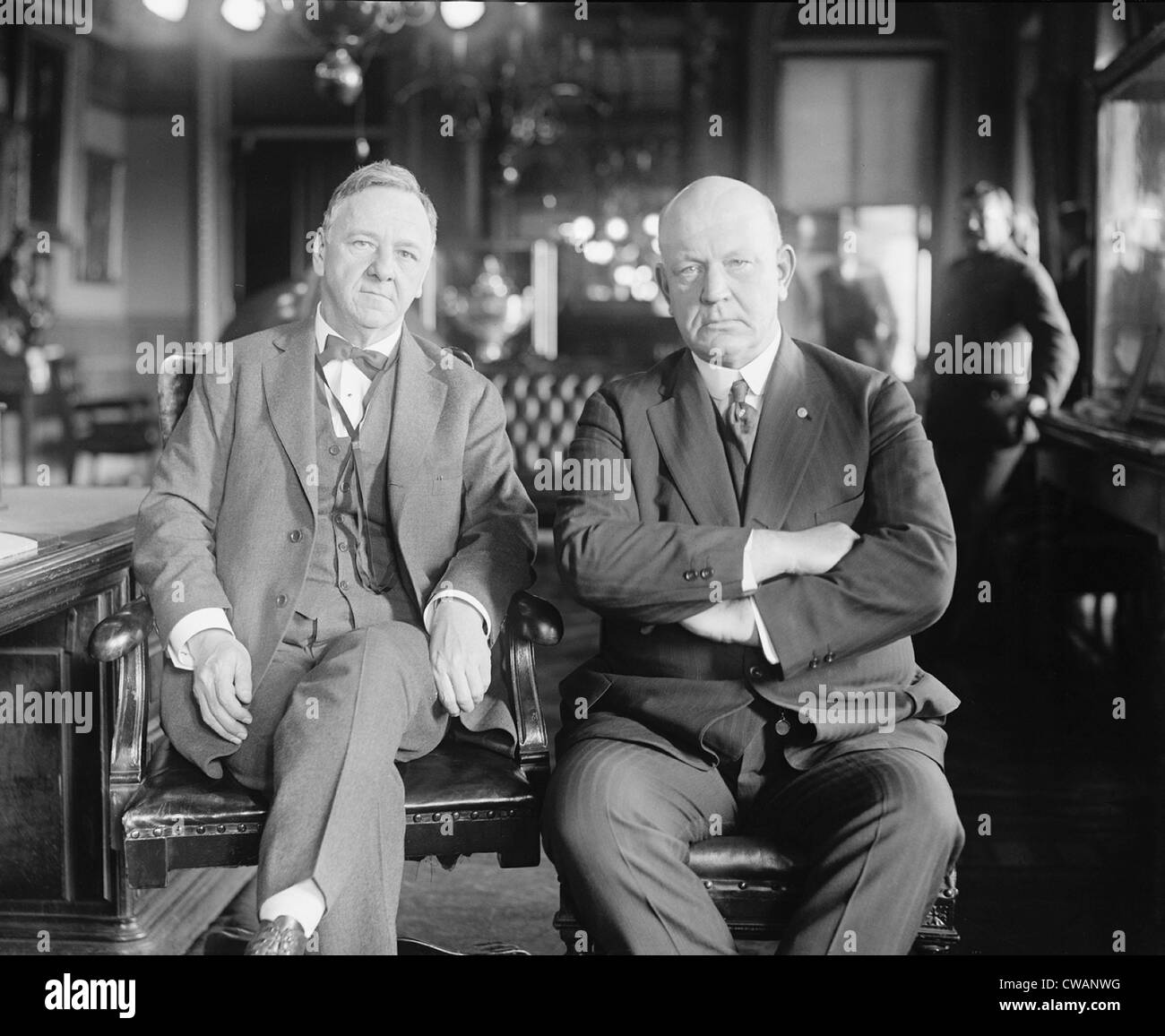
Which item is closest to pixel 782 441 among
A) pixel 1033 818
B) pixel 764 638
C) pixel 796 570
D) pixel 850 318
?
pixel 796 570

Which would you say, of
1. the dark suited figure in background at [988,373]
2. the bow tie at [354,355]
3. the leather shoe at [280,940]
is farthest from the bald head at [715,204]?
the dark suited figure in background at [988,373]

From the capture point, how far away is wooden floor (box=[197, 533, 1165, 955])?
2.88 meters

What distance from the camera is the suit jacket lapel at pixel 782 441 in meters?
2.20

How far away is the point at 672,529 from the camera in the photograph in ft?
6.95

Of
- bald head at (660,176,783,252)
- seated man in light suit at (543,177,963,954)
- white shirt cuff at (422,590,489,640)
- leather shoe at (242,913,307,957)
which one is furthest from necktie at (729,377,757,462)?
leather shoe at (242,913,307,957)

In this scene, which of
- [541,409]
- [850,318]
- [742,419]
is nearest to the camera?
[742,419]

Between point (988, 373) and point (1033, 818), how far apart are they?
2.14m

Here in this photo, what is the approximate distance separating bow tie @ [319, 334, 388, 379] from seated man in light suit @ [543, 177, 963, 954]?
417mm

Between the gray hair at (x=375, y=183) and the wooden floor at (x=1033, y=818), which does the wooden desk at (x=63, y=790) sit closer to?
the wooden floor at (x=1033, y=818)

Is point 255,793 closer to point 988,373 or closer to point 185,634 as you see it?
point 185,634

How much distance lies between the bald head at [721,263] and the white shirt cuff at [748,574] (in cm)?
36

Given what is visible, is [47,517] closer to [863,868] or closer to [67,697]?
[67,697]

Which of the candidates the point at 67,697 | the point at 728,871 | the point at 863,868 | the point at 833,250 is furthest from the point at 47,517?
the point at 833,250

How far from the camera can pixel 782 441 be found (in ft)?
7.31
